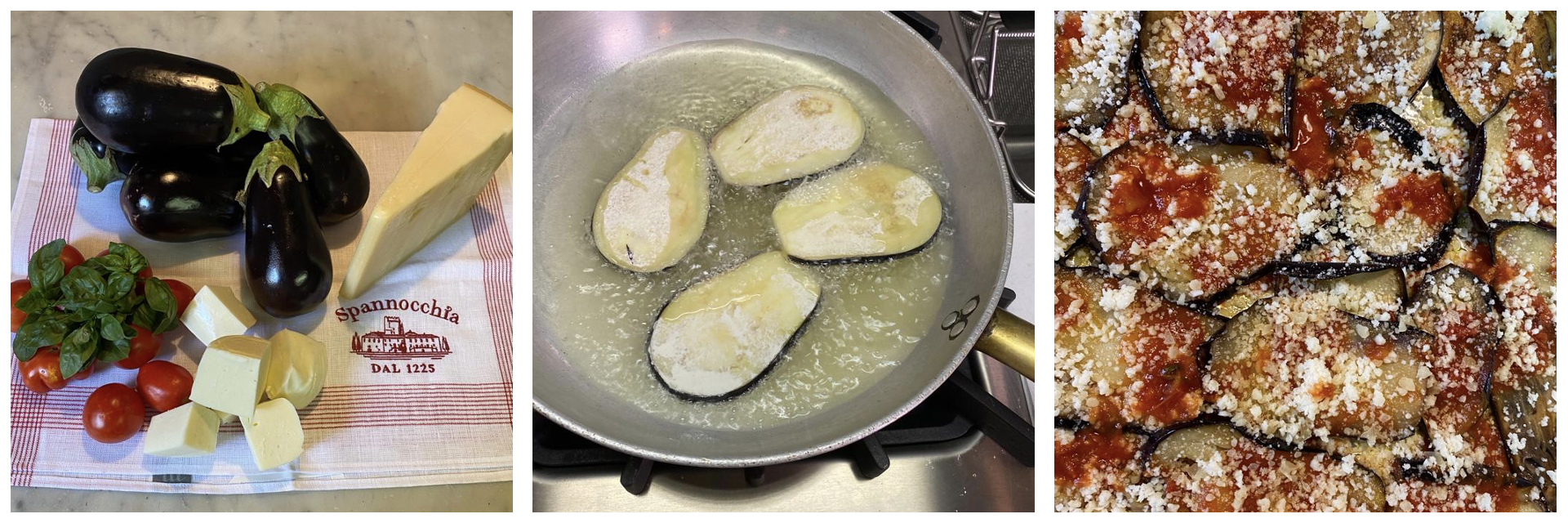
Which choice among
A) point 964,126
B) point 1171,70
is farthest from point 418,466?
point 1171,70

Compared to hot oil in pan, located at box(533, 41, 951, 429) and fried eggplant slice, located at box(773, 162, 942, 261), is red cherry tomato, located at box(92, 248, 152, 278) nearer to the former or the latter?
hot oil in pan, located at box(533, 41, 951, 429)

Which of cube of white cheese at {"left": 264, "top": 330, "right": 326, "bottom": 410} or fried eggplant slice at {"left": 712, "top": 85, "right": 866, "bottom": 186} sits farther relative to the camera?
fried eggplant slice at {"left": 712, "top": 85, "right": 866, "bottom": 186}

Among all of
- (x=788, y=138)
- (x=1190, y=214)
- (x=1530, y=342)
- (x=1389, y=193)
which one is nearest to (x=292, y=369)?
(x=788, y=138)

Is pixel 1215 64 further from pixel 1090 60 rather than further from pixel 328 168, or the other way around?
pixel 328 168

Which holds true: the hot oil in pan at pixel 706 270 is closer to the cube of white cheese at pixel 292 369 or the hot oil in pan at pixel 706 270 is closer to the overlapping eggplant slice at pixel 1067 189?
the overlapping eggplant slice at pixel 1067 189

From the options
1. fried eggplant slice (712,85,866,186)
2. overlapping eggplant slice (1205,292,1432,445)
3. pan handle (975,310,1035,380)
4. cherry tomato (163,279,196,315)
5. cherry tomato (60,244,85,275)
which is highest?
fried eggplant slice (712,85,866,186)

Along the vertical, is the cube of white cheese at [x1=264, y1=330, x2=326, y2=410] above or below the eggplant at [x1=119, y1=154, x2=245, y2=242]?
below

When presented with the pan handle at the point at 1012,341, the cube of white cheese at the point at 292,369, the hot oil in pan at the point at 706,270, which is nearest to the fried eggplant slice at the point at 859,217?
the hot oil in pan at the point at 706,270

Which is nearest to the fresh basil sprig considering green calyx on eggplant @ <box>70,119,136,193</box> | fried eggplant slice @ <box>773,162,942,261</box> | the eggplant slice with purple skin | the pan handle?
green calyx on eggplant @ <box>70,119,136,193</box>
